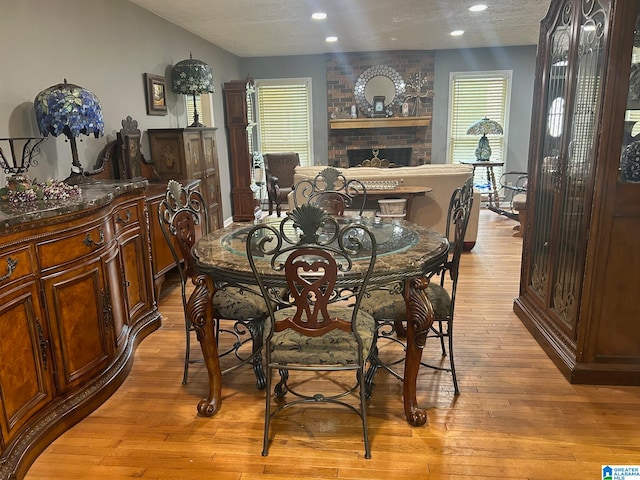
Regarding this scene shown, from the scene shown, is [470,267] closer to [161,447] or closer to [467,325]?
[467,325]

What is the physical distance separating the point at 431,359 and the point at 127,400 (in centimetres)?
162

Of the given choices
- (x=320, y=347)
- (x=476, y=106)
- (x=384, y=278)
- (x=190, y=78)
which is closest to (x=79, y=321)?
(x=320, y=347)

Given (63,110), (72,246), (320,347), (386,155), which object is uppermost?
(63,110)

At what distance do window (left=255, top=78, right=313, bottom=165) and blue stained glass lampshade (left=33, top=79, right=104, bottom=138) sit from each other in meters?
5.13

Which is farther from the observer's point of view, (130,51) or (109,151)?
(130,51)

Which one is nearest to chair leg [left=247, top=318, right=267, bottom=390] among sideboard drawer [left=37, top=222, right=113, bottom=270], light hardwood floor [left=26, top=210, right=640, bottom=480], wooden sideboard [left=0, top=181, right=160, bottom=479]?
light hardwood floor [left=26, top=210, right=640, bottom=480]

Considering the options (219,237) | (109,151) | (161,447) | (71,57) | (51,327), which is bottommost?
(161,447)

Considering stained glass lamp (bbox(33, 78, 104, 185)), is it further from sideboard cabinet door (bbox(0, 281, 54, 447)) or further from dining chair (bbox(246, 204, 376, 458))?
dining chair (bbox(246, 204, 376, 458))

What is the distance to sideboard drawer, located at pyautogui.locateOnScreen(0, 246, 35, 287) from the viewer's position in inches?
65.7

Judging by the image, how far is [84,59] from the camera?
342 cm

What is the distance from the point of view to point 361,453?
188 cm

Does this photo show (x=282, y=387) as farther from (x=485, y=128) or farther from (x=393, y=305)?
(x=485, y=128)

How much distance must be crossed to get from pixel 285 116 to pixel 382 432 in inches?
252

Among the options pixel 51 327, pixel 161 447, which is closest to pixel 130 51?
pixel 51 327
